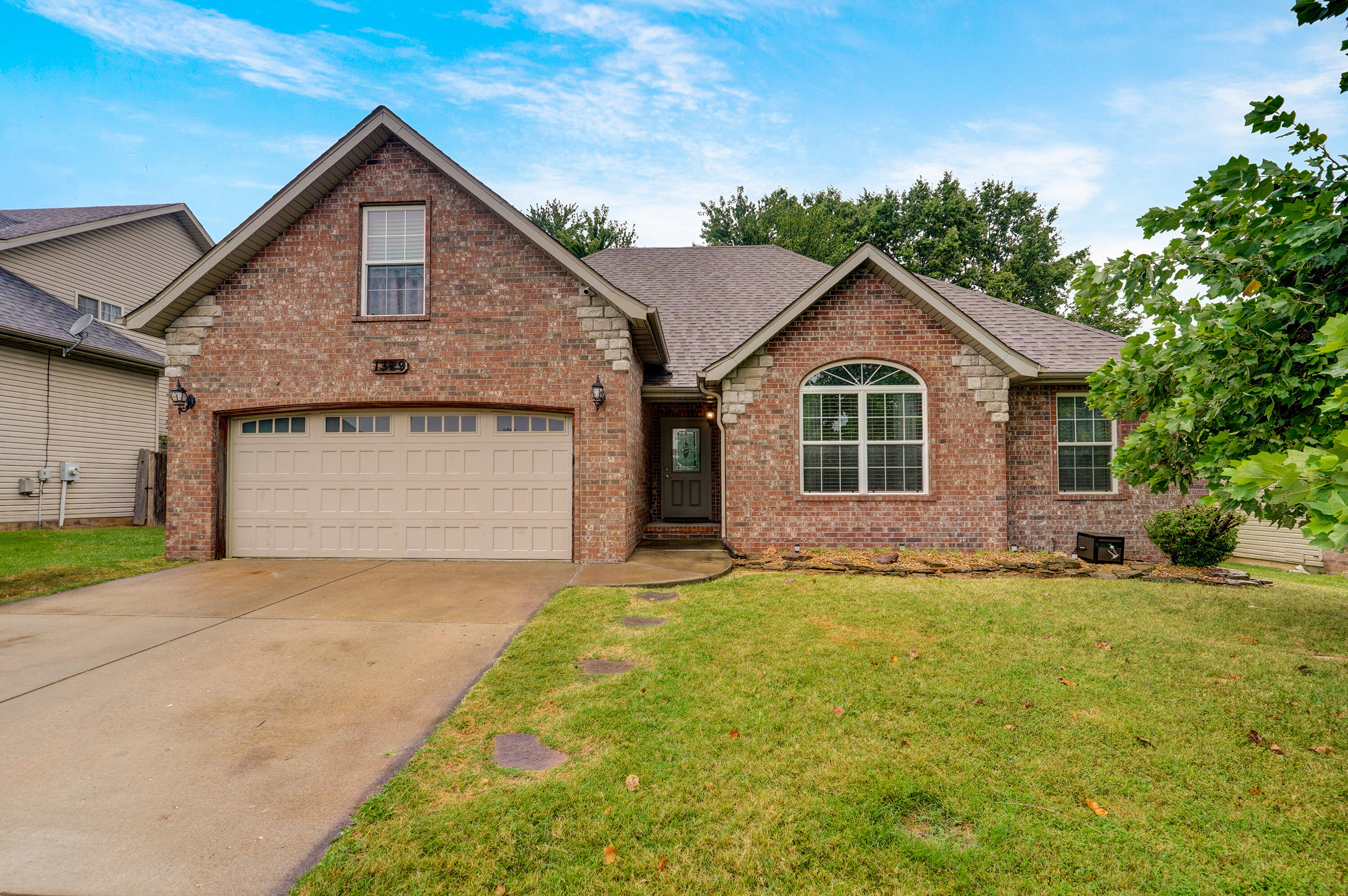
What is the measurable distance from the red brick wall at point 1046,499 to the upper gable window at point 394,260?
10393 millimetres

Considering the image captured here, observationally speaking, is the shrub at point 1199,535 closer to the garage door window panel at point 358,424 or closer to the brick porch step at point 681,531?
the brick porch step at point 681,531

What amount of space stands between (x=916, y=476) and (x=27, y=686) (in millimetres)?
10625

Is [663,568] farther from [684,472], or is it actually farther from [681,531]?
[684,472]

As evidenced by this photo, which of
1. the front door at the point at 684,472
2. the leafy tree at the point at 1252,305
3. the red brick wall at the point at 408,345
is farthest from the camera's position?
the front door at the point at 684,472

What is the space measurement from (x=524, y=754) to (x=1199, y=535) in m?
10.5

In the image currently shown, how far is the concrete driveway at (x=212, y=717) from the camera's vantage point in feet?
7.95

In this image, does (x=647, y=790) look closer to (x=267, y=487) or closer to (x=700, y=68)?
(x=267, y=487)

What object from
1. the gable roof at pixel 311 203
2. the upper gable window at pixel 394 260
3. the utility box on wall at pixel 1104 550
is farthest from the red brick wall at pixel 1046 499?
the upper gable window at pixel 394 260

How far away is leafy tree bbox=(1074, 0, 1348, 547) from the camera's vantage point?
3.51m

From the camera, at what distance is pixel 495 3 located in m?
11.5

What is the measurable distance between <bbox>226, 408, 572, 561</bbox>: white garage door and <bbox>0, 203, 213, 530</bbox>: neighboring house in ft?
15.2

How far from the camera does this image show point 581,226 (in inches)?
1308

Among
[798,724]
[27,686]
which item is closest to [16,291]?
[27,686]

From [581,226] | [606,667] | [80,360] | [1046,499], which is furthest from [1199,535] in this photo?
[581,226]
